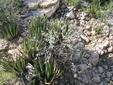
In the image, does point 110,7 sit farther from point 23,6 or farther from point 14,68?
point 14,68

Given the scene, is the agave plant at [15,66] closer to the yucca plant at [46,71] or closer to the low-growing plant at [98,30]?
the yucca plant at [46,71]

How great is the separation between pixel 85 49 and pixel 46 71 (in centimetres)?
120

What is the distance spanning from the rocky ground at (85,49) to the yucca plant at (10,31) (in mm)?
131

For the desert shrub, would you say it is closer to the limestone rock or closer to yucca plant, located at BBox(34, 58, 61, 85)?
the limestone rock

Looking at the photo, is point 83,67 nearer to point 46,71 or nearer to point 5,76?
point 46,71

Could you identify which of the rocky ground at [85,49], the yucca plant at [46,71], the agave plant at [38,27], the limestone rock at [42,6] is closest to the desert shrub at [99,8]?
the rocky ground at [85,49]

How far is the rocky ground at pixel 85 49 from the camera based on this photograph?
537cm

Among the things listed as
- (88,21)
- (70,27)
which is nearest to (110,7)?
(88,21)

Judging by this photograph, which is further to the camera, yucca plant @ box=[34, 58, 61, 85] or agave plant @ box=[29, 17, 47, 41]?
agave plant @ box=[29, 17, 47, 41]

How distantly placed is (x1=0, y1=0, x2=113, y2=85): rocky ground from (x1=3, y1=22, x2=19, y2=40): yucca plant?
13 cm

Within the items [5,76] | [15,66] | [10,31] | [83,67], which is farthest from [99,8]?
[5,76]

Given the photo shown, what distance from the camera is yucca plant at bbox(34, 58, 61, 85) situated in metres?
4.89

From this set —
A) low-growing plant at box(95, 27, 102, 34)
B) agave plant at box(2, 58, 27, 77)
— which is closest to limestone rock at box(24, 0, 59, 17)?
low-growing plant at box(95, 27, 102, 34)

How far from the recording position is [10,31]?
5.49m
